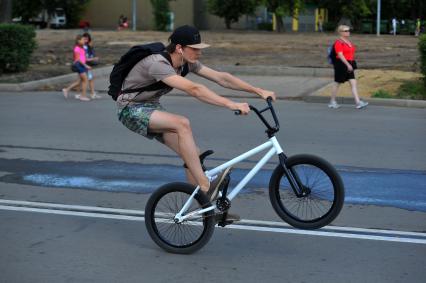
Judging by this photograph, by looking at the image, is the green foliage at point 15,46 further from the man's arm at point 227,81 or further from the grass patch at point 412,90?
the man's arm at point 227,81

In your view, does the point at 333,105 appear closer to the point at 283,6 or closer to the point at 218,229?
the point at 218,229

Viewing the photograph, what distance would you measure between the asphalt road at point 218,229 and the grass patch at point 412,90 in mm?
2535

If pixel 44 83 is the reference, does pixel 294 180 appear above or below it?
above

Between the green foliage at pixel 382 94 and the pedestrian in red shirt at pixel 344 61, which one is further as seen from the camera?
the green foliage at pixel 382 94

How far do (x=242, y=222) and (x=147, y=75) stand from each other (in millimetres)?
1790

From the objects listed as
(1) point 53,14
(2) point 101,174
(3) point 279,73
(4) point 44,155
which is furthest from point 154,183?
(1) point 53,14

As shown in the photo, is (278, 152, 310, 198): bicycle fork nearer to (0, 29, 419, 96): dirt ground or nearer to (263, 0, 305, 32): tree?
(0, 29, 419, 96): dirt ground

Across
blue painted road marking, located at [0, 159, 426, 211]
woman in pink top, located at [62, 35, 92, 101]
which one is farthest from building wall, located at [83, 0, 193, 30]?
blue painted road marking, located at [0, 159, 426, 211]

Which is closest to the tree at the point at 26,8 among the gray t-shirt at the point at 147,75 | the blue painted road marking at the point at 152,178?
the blue painted road marking at the point at 152,178

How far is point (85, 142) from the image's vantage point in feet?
35.3

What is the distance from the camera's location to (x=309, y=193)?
18.1 feet

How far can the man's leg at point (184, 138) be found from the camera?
17.6ft

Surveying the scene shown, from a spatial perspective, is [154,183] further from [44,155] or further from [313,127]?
[313,127]

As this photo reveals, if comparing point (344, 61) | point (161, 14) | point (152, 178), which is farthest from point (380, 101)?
point (161, 14)
